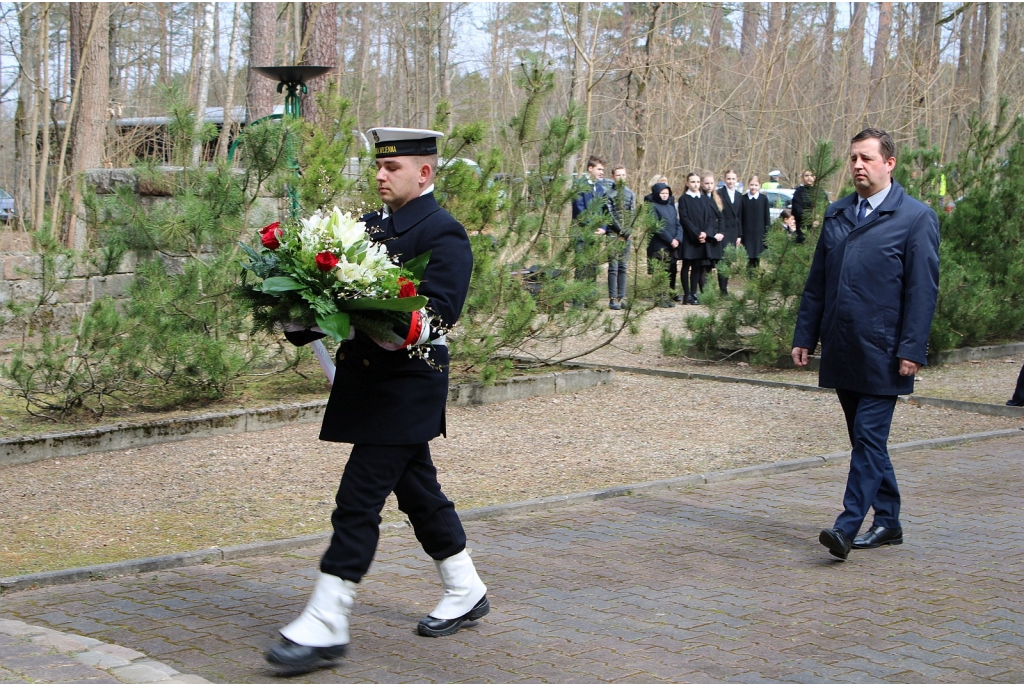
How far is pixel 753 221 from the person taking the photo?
1919 cm

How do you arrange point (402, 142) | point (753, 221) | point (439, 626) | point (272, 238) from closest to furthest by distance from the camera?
point (272, 238) → point (402, 142) → point (439, 626) → point (753, 221)

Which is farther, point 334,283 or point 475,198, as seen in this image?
point 475,198

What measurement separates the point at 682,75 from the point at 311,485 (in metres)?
16.3

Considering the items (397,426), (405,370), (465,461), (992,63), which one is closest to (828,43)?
(992,63)

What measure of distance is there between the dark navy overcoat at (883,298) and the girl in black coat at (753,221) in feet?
43.0

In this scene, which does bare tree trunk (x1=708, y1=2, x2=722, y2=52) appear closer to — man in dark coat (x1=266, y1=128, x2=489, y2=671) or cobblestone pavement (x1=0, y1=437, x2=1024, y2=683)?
cobblestone pavement (x1=0, y1=437, x2=1024, y2=683)

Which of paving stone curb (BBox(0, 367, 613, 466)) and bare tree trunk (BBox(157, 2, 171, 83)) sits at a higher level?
bare tree trunk (BBox(157, 2, 171, 83))

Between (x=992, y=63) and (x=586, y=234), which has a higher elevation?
(x=992, y=63)

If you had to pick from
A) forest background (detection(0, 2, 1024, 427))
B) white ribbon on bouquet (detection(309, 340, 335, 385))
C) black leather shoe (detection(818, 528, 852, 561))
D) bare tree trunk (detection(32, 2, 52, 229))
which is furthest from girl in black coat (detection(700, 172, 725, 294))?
white ribbon on bouquet (detection(309, 340, 335, 385))

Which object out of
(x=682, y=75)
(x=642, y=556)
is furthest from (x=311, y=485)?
(x=682, y=75)

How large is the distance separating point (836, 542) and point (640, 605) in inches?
48.5

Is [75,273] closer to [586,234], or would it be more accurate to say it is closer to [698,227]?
[586,234]

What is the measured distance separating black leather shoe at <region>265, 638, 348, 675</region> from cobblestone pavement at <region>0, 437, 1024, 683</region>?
58 millimetres

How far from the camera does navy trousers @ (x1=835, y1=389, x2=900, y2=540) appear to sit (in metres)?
5.84
